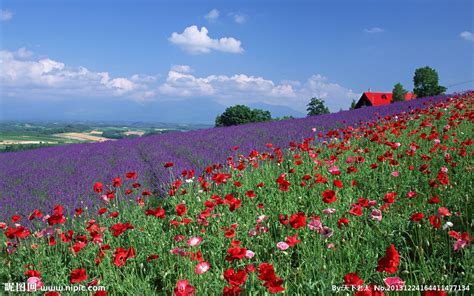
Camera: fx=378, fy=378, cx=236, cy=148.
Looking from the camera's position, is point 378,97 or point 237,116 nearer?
point 237,116

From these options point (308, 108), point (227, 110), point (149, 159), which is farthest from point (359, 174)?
point (308, 108)

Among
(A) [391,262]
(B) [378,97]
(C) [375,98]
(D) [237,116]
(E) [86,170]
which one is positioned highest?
(B) [378,97]

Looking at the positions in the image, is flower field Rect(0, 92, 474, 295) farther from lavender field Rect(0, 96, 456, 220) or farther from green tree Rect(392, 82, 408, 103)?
green tree Rect(392, 82, 408, 103)

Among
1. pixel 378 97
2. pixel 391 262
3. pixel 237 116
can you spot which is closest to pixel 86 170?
pixel 391 262

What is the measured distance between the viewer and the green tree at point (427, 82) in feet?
160

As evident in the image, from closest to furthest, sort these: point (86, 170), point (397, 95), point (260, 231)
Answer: point (260, 231) → point (86, 170) → point (397, 95)

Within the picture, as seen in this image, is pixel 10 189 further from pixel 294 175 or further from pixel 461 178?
pixel 461 178

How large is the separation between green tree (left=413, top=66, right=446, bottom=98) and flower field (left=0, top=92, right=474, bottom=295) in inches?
1873

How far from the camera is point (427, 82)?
4922cm

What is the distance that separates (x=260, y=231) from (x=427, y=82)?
5347 centimetres

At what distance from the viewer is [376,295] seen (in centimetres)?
121

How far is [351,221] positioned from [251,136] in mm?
6938

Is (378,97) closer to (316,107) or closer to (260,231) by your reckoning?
(316,107)

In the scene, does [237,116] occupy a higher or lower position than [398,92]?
lower
